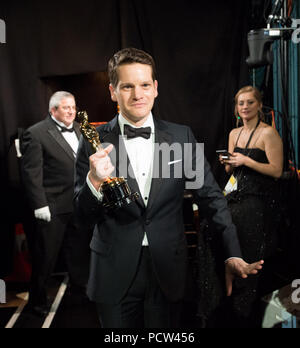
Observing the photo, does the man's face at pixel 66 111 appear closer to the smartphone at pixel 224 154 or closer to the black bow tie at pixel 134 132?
the black bow tie at pixel 134 132

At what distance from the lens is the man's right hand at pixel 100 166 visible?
1367mm

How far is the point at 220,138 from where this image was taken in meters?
2.04

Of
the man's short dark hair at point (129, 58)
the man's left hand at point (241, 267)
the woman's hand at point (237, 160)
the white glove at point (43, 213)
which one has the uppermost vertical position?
the man's short dark hair at point (129, 58)

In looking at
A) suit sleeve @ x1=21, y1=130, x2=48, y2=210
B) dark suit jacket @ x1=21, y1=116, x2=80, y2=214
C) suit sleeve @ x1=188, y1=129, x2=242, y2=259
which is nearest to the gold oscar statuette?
suit sleeve @ x1=188, y1=129, x2=242, y2=259

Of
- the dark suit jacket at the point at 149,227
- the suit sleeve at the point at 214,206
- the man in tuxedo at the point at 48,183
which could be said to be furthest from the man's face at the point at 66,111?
the suit sleeve at the point at 214,206

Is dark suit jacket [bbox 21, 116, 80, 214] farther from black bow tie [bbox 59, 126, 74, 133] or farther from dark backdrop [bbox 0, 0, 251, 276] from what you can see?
dark backdrop [bbox 0, 0, 251, 276]

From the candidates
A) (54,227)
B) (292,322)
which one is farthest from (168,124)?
(54,227)

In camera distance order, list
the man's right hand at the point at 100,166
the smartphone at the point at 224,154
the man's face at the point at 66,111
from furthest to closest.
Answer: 1. the man's face at the point at 66,111
2. the smartphone at the point at 224,154
3. the man's right hand at the point at 100,166

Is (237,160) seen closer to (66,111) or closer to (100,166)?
(100,166)

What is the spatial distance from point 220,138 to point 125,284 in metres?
0.96

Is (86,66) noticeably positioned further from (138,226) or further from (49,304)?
(49,304)

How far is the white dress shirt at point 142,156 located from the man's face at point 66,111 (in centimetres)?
63

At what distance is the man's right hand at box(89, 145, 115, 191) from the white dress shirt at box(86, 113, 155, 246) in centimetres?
26

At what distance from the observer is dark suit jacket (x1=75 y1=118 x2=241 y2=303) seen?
1602 millimetres
